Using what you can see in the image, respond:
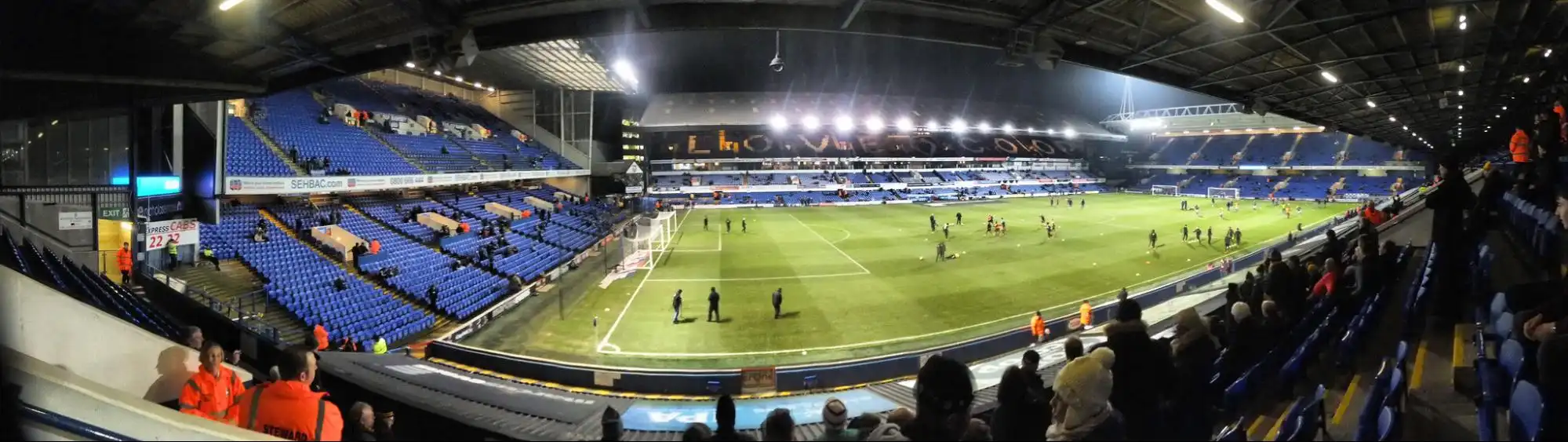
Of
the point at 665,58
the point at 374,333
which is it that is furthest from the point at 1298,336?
the point at 665,58

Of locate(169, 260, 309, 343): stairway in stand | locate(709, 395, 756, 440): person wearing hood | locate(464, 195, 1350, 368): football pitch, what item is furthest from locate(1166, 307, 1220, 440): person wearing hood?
locate(169, 260, 309, 343): stairway in stand

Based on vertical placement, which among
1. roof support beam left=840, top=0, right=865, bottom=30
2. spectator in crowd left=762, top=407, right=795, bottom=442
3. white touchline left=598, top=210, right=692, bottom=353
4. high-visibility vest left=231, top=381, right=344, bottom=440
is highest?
roof support beam left=840, top=0, right=865, bottom=30

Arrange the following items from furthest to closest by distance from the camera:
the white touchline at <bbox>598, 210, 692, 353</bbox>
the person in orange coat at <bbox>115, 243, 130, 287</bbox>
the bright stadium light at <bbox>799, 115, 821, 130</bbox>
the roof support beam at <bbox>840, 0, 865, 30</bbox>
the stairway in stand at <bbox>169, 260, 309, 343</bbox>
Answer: the bright stadium light at <bbox>799, 115, 821, 130</bbox>, the white touchline at <bbox>598, 210, 692, 353</bbox>, the stairway in stand at <bbox>169, 260, 309, 343</bbox>, the person in orange coat at <bbox>115, 243, 130, 287</bbox>, the roof support beam at <bbox>840, 0, 865, 30</bbox>

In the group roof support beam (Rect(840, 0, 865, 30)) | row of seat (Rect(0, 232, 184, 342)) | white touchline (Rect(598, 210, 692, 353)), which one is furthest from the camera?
white touchline (Rect(598, 210, 692, 353))

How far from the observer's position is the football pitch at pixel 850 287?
51.2 ft

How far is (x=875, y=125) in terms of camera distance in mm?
77000

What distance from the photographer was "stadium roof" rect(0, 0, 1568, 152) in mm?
6574

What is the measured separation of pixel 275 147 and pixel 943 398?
30.0 metres

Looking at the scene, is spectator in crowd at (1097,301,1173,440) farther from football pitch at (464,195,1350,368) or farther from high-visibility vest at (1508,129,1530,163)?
high-visibility vest at (1508,129,1530,163)

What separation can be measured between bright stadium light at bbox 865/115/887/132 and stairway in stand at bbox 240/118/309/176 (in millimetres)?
62508

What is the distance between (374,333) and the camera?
14.5 meters

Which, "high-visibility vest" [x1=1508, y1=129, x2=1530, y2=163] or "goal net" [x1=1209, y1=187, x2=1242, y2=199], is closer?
"high-visibility vest" [x1=1508, y1=129, x2=1530, y2=163]

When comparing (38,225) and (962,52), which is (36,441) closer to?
(38,225)

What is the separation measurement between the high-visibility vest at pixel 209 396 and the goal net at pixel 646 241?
2259cm
